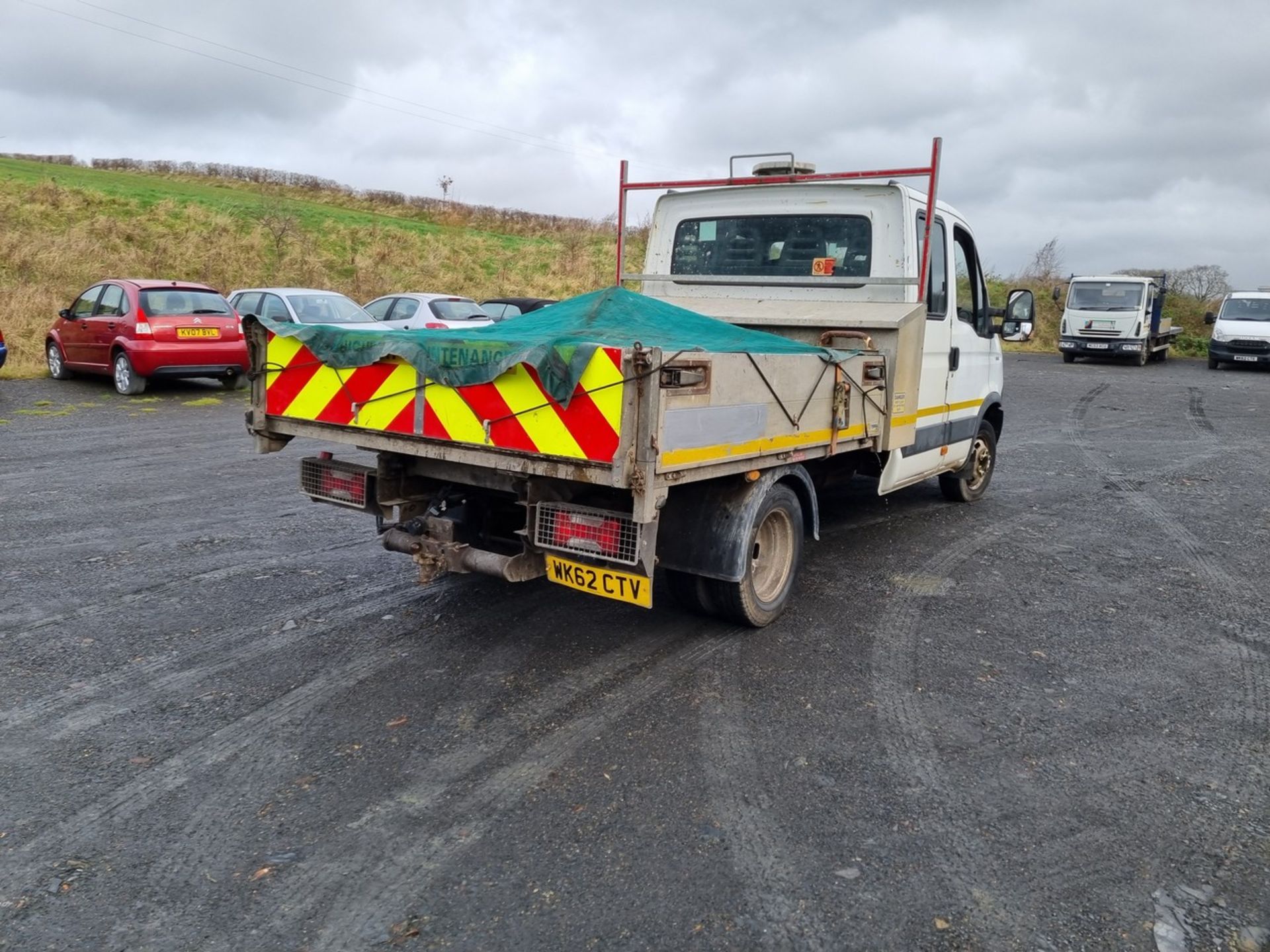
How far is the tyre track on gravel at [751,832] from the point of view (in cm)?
265

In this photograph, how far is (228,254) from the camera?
90.5ft

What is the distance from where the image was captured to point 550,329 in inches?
185

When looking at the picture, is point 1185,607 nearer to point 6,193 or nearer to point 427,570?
point 427,570

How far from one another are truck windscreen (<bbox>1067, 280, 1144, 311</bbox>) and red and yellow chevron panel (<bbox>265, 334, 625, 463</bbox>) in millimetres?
26071

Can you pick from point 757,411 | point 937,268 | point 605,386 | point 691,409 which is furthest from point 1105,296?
point 605,386

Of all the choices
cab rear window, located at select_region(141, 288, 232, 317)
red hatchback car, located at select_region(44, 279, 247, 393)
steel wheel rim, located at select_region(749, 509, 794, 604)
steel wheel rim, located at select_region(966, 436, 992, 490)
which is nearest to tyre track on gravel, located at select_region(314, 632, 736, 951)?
steel wheel rim, located at select_region(749, 509, 794, 604)

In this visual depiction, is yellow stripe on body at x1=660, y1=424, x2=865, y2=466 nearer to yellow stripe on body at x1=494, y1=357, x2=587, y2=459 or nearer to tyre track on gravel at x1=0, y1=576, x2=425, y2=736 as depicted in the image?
yellow stripe on body at x1=494, y1=357, x2=587, y2=459

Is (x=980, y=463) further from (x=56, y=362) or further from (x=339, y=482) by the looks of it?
(x=56, y=362)

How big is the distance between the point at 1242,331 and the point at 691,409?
26809 mm

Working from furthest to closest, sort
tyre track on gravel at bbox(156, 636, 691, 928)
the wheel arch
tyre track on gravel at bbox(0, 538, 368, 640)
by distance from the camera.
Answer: tyre track on gravel at bbox(0, 538, 368, 640)
the wheel arch
tyre track on gravel at bbox(156, 636, 691, 928)

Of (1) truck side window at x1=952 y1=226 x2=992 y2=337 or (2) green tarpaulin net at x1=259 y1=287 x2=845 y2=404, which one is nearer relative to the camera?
(2) green tarpaulin net at x1=259 y1=287 x2=845 y2=404

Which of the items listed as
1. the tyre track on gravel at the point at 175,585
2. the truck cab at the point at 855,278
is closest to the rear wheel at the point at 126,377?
the tyre track on gravel at the point at 175,585

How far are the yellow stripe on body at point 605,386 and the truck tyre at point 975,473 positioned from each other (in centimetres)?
522

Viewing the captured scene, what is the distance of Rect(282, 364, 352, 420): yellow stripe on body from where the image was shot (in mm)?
4621
